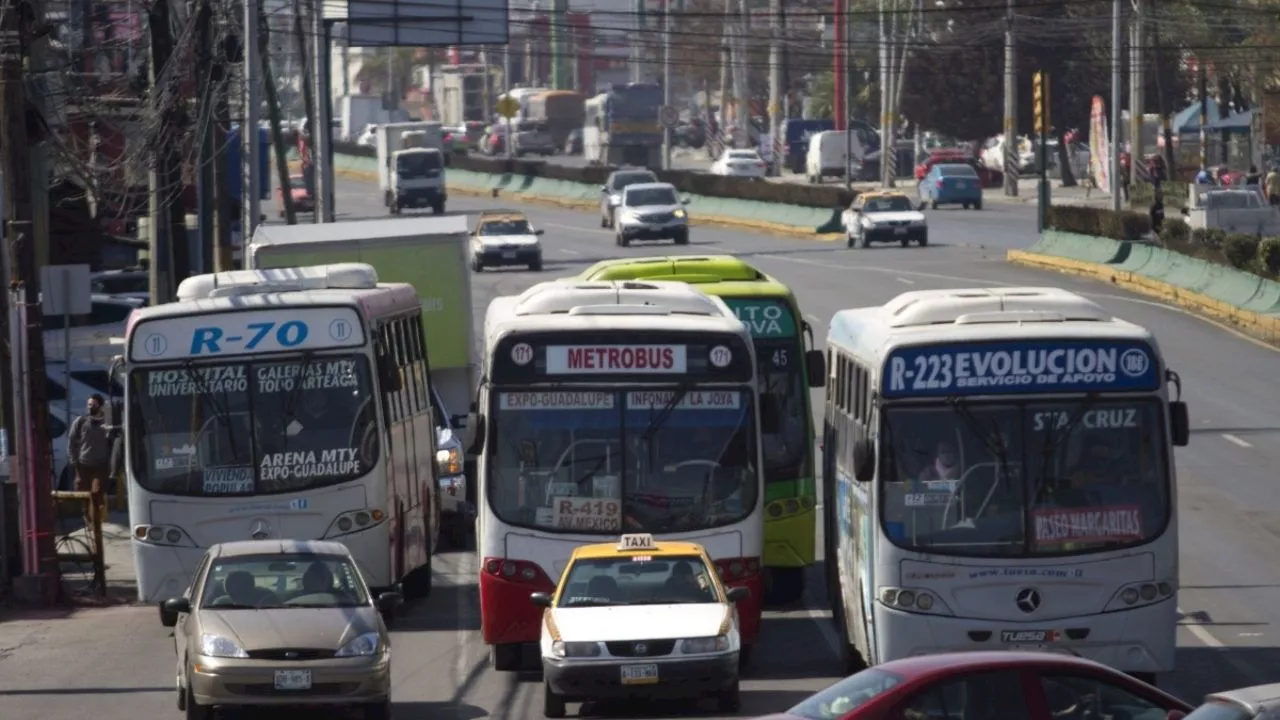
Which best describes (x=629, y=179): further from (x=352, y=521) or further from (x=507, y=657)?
(x=507, y=657)

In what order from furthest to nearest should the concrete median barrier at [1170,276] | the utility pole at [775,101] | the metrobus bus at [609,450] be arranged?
1. the utility pole at [775,101]
2. the concrete median barrier at [1170,276]
3. the metrobus bus at [609,450]

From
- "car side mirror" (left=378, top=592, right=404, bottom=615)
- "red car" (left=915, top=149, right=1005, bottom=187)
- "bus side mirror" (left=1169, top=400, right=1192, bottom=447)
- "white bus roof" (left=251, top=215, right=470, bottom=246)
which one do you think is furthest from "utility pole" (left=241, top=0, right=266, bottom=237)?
"red car" (left=915, top=149, right=1005, bottom=187)

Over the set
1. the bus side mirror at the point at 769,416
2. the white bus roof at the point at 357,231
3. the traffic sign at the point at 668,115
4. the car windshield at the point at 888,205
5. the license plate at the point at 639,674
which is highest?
the traffic sign at the point at 668,115

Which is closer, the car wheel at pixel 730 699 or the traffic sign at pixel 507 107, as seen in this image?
the car wheel at pixel 730 699

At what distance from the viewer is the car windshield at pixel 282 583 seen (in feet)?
51.8

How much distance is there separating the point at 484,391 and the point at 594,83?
150 m

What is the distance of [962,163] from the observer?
87562 millimetres

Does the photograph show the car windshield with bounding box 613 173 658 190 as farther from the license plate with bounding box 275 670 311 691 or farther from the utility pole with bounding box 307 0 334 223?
the license plate with bounding box 275 670 311 691

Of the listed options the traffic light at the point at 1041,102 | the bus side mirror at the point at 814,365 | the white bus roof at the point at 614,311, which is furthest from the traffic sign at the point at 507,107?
the white bus roof at the point at 614,311

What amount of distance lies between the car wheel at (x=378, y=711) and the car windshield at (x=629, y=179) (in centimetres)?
5606

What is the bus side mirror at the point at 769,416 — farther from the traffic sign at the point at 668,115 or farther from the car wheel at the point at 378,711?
the traffic sign at the point at 668,115

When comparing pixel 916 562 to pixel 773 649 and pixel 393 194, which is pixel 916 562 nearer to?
pixel 773 649

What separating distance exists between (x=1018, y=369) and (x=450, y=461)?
1254 centimetres

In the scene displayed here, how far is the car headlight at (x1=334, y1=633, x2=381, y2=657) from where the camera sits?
49.7ft
